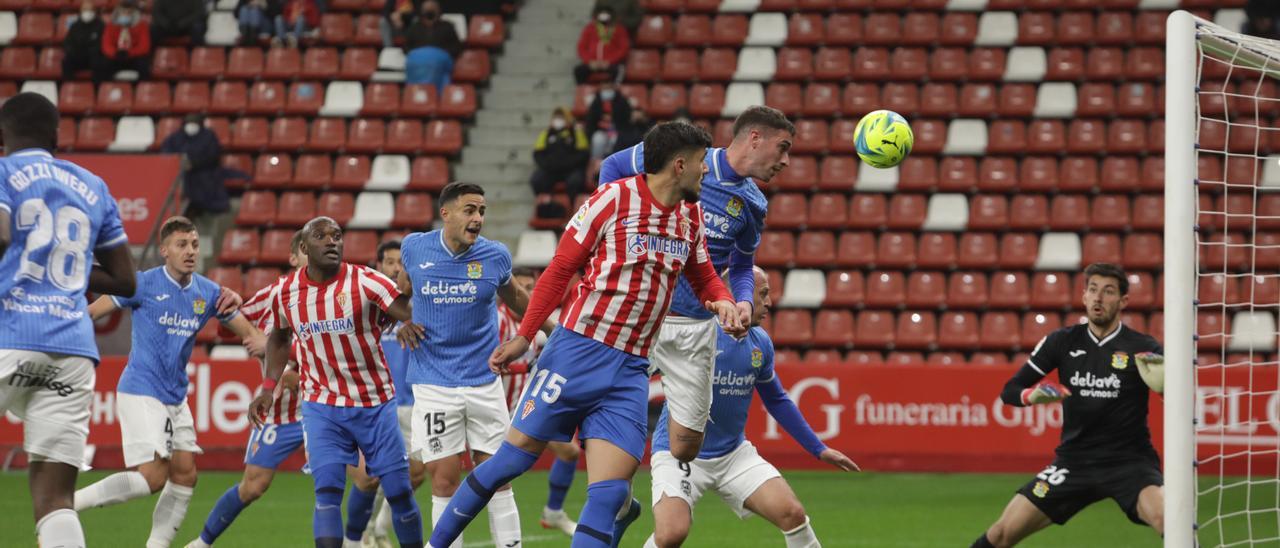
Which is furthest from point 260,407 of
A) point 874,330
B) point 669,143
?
point 874,330

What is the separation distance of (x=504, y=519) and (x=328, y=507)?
0.95 m

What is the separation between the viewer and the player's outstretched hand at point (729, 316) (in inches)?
255

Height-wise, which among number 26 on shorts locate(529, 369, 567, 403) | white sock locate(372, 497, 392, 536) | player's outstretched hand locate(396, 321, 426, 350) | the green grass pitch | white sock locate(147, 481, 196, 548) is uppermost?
player's outstretched hand locate(396, 321, 426, 350)

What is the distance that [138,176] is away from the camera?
18469mm

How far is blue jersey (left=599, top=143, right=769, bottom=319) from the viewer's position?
7430mm

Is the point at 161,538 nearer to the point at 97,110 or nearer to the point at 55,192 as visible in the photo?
the point at 55,192

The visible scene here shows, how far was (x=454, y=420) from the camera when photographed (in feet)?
28.0

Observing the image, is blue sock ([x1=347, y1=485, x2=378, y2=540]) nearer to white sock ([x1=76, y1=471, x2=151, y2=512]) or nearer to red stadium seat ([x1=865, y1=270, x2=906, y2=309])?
white sock ([x1=76, y1=471, x2=151, y2=512])

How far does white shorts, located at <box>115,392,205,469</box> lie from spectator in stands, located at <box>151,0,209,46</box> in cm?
1339

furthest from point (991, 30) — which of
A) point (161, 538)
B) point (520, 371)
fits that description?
point (161, 538)

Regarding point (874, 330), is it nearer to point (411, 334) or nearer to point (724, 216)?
point (411, 334)

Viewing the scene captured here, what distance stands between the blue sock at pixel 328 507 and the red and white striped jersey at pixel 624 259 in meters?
2.16

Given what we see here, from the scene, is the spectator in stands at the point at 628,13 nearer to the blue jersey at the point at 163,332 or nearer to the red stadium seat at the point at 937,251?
the red stadium seat at the point at 937,251

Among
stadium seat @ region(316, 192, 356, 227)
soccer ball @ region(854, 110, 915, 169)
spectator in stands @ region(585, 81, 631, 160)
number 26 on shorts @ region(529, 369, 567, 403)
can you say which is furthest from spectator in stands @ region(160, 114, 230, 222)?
number 26 on shorts @ region(529, 369, 567, 403)
